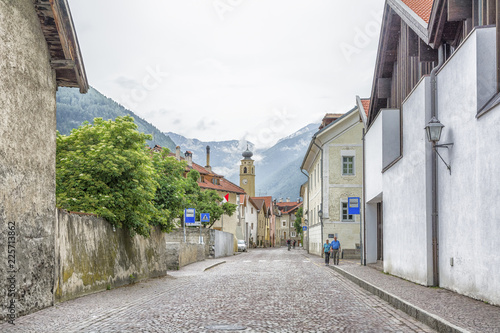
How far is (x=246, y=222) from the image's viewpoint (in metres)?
92.3

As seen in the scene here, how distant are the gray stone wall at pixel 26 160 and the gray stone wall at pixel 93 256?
83 cm

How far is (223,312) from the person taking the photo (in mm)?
10695

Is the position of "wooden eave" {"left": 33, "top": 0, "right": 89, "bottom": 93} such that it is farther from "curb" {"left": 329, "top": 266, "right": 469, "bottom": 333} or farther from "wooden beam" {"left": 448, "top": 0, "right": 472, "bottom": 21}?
"wooden beam" {"left": 448, "top": 0, "right": 472, "bottom": 21}

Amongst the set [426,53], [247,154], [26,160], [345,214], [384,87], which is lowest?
[345,214]

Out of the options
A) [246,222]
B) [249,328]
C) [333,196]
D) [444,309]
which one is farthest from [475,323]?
[246,222]

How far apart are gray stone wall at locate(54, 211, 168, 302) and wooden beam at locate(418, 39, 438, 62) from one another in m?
9.81

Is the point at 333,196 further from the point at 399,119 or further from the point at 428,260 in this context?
the point at 428,260

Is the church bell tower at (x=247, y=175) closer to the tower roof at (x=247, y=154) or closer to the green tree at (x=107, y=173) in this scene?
the tower roof at (x=247, y=154)

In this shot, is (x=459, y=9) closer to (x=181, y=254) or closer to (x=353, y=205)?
(x=353, y=205)

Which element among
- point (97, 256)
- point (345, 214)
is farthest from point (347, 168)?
point (97, 256)

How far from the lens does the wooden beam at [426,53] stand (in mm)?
16688

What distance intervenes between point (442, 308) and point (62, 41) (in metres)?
8.60

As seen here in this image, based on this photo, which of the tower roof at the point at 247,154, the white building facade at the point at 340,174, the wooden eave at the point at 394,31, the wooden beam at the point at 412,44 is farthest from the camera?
the tower roof at the point at 247,154

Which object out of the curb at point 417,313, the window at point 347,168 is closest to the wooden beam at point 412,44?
the curb at point 417,313
